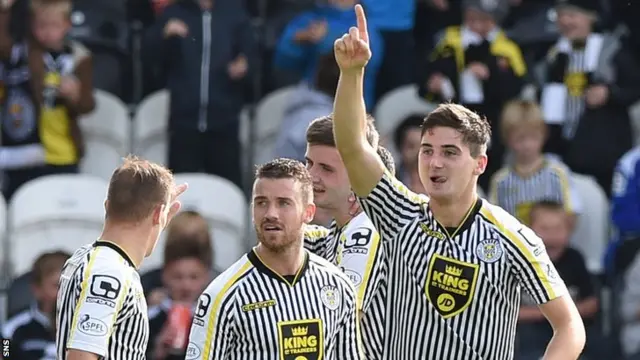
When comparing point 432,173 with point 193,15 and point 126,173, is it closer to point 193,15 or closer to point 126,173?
point 126,173

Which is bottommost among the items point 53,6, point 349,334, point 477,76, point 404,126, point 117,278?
point 349,334

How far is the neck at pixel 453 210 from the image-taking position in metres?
5.84

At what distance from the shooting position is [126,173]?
5488 millimetres

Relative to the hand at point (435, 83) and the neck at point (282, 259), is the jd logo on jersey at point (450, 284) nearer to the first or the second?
the neck at point (282, 259)

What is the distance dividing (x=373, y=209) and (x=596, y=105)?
5.76m

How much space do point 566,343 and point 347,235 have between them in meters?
1.17

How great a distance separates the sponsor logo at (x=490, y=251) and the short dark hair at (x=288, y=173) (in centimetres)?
74

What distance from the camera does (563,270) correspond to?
10.3 metres

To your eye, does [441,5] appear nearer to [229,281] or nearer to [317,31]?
[317,31]

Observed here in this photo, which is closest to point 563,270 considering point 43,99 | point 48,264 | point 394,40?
point 394,40

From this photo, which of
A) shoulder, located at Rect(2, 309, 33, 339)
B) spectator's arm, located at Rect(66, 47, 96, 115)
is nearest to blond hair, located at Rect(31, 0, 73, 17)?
spectator's arm, located at Rect(66, 47, 96, 115)

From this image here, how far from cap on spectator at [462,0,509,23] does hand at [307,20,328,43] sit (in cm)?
126

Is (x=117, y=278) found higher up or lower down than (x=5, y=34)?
lower down

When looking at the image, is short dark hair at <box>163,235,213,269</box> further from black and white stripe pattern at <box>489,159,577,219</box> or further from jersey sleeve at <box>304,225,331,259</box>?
jersey sleeve at <box>304,225,331,259</box>
